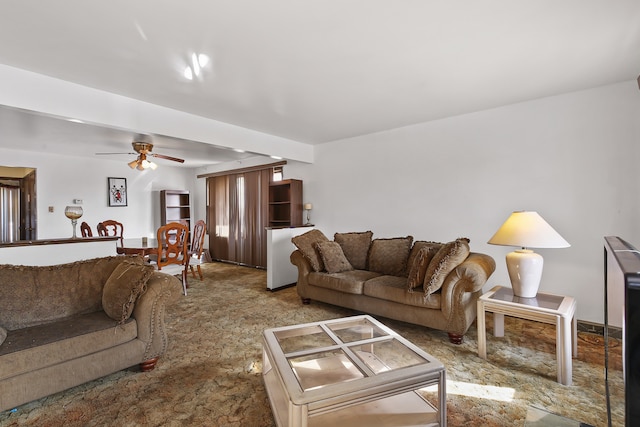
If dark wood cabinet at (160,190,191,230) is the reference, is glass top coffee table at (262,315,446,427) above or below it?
below

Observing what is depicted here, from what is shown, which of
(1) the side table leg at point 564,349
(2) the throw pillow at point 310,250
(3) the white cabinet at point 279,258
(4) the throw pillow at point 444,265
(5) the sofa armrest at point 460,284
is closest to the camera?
(1) the side table leg at point 564,349

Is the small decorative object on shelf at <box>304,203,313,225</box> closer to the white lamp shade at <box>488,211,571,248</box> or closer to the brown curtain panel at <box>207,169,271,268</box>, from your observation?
the brown curtain panel at <box>207,169,271,268</box>

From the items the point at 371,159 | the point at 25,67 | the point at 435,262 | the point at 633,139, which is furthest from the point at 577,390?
the point at 25,67

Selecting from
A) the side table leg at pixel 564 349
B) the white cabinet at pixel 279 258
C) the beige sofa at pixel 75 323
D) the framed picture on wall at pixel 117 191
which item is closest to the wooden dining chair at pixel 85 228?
the framed picture on wall at pixel 117 191

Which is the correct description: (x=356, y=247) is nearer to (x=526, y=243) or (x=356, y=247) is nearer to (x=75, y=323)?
(x=526, y=243)

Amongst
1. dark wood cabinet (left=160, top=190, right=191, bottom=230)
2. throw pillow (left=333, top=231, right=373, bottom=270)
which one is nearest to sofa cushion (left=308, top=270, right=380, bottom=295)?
throw pillow (left=333, top=231, right=373, bottom=270)

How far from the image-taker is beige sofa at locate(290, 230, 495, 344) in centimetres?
273

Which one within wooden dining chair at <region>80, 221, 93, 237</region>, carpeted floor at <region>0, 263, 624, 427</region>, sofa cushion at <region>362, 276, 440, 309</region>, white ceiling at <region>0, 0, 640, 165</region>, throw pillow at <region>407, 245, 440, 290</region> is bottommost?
carpeted floor at <region>0, 263, 624, 427</region>

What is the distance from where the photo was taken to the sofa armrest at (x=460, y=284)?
2.65 metres

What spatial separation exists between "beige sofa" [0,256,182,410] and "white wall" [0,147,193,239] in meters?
4.27

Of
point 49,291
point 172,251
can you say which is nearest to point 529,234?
point 49,291

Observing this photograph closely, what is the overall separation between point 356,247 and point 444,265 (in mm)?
1498

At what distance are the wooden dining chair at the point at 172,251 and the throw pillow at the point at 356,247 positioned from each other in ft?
7.83

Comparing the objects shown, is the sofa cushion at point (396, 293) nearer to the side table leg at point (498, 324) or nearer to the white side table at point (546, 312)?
the white side table at point (546, 312)
